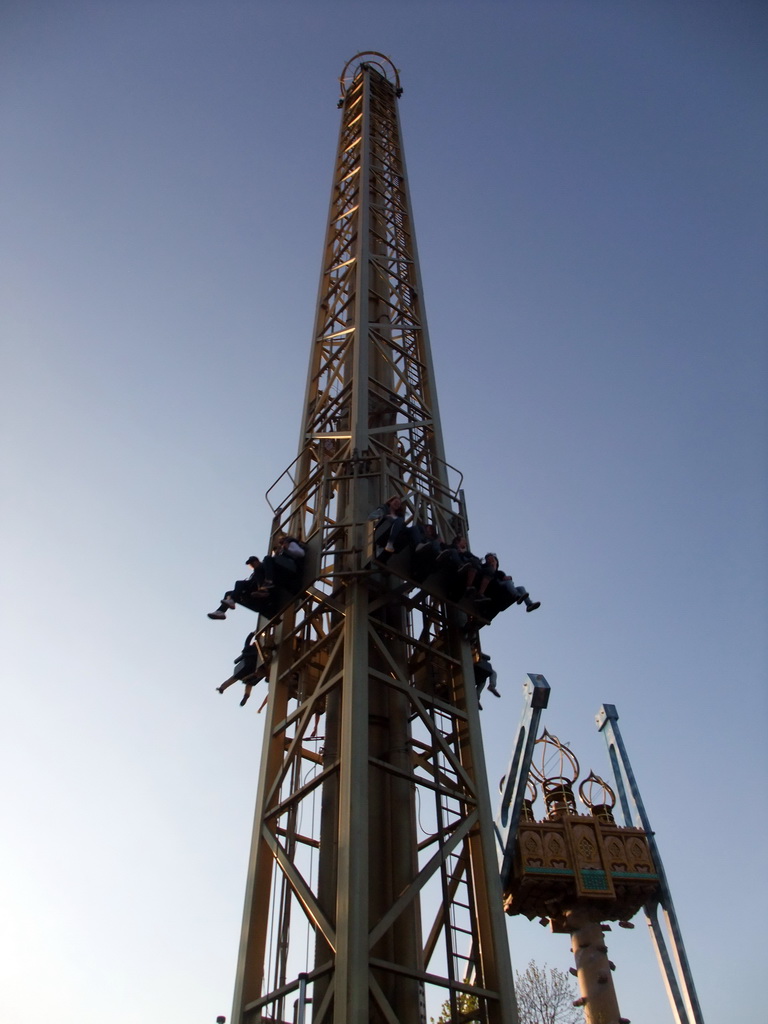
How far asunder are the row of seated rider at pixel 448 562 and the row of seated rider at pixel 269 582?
4.64 feet

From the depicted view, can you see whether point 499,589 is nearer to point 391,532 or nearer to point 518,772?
point 391,532

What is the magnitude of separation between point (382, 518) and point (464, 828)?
4617mm

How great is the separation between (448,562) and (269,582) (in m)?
2.81

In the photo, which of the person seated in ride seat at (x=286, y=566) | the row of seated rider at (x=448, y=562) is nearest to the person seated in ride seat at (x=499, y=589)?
the row of seated rider at (x=448, y=562)

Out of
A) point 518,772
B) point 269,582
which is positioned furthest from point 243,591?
point 518,772

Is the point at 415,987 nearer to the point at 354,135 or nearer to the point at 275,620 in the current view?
the point at 275,620

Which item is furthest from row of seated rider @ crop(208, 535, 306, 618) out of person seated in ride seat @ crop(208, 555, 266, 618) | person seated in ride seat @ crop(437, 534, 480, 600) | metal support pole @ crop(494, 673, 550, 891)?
metal support pole @ crop(494, 673, 550, 891)

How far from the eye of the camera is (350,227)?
23469 mm

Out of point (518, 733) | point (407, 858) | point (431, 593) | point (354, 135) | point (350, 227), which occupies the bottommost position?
point (407, 858)

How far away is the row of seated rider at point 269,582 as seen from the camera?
43.9 ft

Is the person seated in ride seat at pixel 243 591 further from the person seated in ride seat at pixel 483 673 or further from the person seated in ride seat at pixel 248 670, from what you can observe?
the person seated in ride seat at pixel 483 673

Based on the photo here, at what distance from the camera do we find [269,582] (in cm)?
1334

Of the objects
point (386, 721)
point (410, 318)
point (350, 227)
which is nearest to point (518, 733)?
point (386, 721)

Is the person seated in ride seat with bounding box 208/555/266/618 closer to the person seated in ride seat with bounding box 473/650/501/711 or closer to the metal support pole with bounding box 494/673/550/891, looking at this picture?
the person seated in ride seat with bounding box 473/650/501/711
